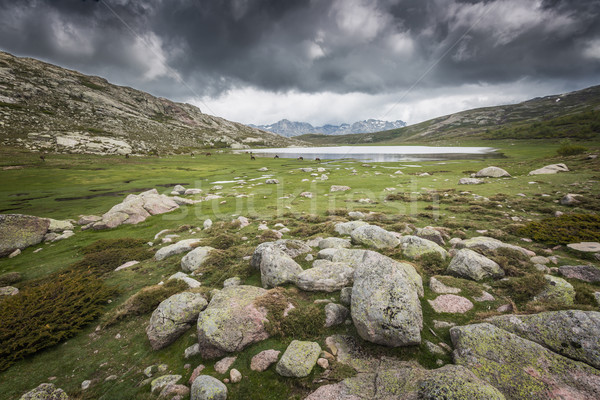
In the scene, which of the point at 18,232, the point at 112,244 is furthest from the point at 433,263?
the point at 18,232

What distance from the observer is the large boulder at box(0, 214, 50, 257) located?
14.1 metres

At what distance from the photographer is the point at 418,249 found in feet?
34.1

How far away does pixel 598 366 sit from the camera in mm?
4363

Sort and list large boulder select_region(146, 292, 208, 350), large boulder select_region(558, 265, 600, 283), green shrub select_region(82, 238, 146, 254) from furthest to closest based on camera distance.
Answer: green shrub select_region(82, 238, 146, 254), large boulder select_region(558, 265, 600, 283), large boulder select_region(146, 292, 208, 350)

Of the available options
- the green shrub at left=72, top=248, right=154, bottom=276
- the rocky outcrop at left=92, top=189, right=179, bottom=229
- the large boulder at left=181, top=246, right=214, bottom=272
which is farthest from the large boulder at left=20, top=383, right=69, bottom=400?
the rocky outcrop at left=92, top=189, right=179, bottom=229

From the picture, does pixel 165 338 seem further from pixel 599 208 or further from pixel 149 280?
pixel 599 208

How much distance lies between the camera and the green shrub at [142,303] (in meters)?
7.95

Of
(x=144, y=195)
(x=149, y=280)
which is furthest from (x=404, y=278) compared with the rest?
(x=144, y=195)

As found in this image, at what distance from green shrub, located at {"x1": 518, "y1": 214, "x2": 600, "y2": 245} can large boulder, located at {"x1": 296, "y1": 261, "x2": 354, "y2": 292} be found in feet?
37.9

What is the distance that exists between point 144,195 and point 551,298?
31689mm

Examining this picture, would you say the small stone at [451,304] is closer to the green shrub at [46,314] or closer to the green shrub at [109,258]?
the green shrub at [46,314]

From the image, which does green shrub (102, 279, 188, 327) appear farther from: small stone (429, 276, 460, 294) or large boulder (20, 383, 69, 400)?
small stone (429, 276, 460, 294)

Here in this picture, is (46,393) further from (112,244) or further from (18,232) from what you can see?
(18,232)

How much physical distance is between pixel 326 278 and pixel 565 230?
13.9m
